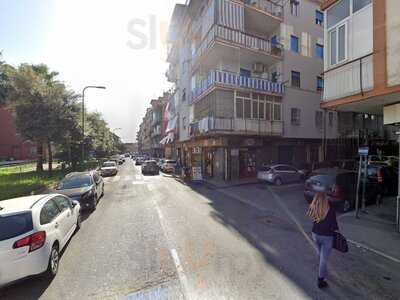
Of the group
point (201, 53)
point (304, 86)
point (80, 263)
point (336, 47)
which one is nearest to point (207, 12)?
point (201, 53)

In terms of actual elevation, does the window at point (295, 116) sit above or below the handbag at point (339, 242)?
above

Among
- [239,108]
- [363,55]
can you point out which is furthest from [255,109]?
[363,55]

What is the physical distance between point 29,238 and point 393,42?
32.0 ft

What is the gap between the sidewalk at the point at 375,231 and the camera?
5.50m

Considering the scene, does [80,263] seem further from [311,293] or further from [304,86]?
[304,86]

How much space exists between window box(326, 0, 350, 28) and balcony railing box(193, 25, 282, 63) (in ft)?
31.2

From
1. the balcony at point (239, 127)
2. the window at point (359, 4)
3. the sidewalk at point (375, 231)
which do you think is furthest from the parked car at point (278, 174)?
the window at point (359, 4)

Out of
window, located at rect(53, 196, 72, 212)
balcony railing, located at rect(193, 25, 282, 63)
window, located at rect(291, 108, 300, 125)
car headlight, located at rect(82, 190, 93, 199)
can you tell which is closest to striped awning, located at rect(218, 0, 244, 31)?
balcony railing, located at rect(193, 25, 282, 63)

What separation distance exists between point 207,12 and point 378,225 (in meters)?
18.5

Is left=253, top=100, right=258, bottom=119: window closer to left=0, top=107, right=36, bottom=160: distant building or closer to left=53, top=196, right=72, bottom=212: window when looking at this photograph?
left=53, top=196, right=72, bottom=212: window

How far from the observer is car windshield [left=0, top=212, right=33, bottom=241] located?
151 inches

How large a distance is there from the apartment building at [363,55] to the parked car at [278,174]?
7.86m

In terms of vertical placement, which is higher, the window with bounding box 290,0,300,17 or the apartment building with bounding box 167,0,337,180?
the window with bounding box 290,0,300,17

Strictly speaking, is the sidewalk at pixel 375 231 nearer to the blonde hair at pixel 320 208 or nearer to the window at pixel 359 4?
the blonde hair at pixel 320 208
